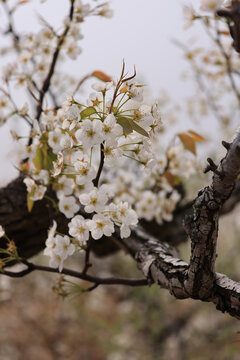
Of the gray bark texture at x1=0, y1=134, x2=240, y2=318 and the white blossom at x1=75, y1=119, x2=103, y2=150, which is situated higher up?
the white blossom at x1=75, y1=119, x2=103, y2=150

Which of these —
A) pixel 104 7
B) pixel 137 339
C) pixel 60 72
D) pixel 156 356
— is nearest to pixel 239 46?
pixel 104 7

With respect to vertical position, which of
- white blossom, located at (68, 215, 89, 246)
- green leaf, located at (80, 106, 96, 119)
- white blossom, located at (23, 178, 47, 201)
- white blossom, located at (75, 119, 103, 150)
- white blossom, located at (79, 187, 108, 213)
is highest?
green leaf, located at (80, 106, 96, 119)

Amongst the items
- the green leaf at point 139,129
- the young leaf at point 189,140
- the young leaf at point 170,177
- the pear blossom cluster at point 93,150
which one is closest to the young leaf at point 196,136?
the young leaf at point 189,140

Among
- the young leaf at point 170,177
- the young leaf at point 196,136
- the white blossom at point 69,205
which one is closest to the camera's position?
the white blossom at point 69,205

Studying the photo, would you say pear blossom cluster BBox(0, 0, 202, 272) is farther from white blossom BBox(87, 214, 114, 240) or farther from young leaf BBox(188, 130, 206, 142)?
young leaf BBox(188, 130, 206, 142)

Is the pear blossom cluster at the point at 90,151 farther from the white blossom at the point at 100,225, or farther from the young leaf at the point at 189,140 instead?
the young leaf at the point at 189,140

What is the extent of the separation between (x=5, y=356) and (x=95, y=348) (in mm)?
853

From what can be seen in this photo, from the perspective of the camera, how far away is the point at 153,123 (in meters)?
0.65

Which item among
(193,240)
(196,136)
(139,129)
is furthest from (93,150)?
(196,136)

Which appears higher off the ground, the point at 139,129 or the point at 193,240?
the point at 139,129

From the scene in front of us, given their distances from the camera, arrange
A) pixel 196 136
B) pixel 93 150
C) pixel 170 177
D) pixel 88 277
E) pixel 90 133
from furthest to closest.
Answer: pixel 170 177
pixel 196 136
pixel 88 277
pixel 93 150
pixel 90 133

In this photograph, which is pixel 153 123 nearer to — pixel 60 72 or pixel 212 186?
pixel 212 186

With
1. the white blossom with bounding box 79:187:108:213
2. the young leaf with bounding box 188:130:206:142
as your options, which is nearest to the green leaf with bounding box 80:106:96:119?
the white blossom with bounding box 79:187:108:213

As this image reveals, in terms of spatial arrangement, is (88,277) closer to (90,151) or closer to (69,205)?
(69,205)
